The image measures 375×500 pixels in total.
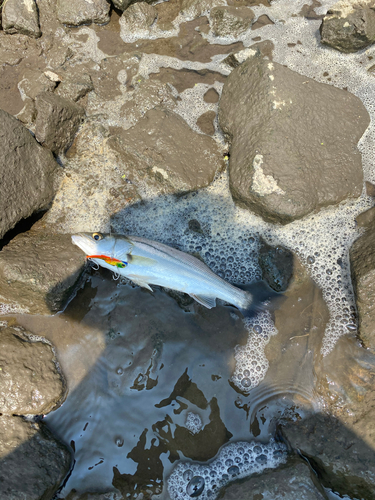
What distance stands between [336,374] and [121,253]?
252cm

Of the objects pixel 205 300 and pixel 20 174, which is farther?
pixel 20 174

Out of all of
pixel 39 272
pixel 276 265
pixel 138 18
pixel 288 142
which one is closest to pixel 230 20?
pixel 138 18

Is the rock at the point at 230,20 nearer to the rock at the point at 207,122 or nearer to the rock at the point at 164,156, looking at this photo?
the rock at the point at 207,122

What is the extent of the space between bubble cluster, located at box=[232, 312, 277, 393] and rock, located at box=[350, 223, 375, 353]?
90 cm

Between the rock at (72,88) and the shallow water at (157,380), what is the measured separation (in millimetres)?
2425

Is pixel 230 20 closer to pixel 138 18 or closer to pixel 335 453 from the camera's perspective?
pixel 138 18

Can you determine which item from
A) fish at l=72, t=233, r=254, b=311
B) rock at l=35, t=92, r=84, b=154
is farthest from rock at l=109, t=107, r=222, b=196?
fish at l=72, t=233, r=254, b=311

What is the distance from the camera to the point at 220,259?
3.62 m

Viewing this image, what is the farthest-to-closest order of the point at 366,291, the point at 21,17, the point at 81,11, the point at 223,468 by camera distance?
the point at 81,11 < the point at 21,17 < the point at 366,291 < the point at 223,468

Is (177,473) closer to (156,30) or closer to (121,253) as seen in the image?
(121,253)

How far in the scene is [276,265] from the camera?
11.5 ft

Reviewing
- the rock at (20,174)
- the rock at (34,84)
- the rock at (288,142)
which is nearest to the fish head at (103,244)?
the rock at (20,174)

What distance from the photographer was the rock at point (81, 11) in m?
4.42

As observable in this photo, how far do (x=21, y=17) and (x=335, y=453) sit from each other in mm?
6456
